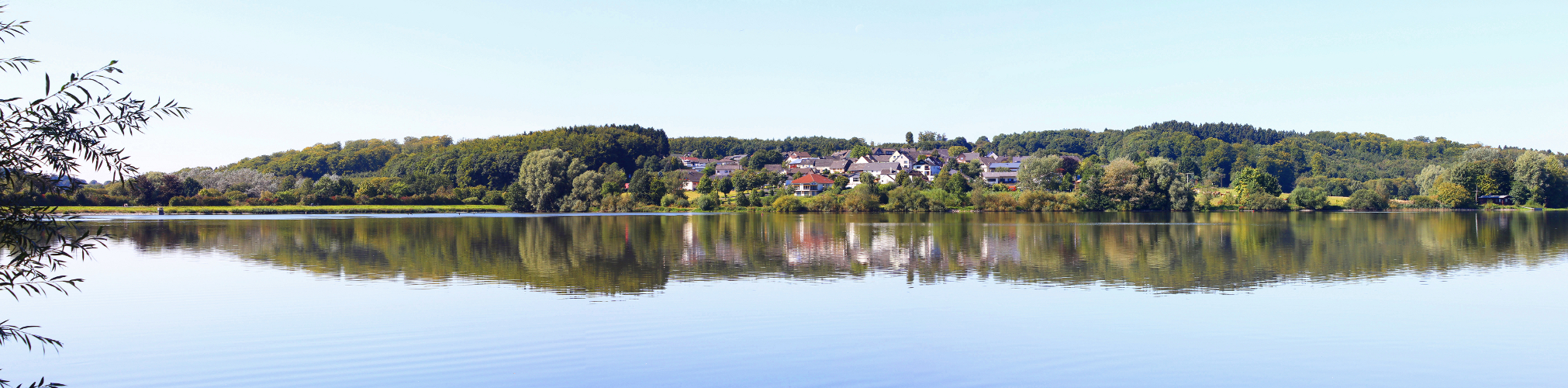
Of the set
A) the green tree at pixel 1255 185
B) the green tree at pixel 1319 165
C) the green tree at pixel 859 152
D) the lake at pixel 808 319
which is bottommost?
the lake at pixel 808 319

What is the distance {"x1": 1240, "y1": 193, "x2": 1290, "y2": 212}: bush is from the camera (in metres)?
73.9

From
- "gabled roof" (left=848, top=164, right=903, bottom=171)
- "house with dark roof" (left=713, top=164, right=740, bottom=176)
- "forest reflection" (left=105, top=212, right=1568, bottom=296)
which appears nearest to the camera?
"forest reflection" (left=105, top=212, right=1568, bottom=296)

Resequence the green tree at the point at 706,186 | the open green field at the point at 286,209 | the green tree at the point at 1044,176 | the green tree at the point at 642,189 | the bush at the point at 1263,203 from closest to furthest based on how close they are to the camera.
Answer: the open green field at the point at 286,209
the bush at the point at 1263,203
the green tree at the point at 642,189
the green tree at the point at 1044,176
the green tree at the point at 706,186

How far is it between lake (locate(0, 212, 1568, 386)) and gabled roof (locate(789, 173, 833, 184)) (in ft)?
263

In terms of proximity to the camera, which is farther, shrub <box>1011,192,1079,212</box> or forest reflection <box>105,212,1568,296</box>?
shrub <box>1011,192,1079,212</box>

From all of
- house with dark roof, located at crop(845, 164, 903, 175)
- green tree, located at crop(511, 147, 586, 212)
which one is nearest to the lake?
green tree, located at crop(511, 147, 586, 212)

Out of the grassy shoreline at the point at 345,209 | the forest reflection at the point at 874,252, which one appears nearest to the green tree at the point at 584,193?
the grassy shoreline at the point at 345,209

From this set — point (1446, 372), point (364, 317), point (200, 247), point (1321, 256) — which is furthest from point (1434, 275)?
point (200, 247)

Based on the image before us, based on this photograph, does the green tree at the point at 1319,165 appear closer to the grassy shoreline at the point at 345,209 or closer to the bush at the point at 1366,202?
the grassy shoreline at the point at 345,209

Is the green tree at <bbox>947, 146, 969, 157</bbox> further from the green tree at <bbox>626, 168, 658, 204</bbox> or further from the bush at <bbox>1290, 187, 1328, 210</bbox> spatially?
the green tree at <bbox>626, 168, 658, 204</bbox>

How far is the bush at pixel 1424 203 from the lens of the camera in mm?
79312

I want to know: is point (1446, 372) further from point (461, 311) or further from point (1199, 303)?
point (461, 311)

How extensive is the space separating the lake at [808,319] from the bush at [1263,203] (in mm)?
53344

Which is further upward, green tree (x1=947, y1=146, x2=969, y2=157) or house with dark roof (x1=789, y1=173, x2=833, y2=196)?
green tree (x1=947, y1=146, x2=969, y2=157)
